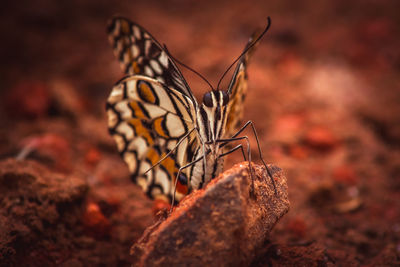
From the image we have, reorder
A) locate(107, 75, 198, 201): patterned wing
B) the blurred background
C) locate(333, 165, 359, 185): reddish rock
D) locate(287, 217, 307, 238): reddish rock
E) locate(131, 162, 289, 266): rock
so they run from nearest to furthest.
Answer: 1. locate(131, 162, 289, 266): rock
2. locate(107, 75, 198, 201): patterned wing
3. the blurred background
4. locate(287, 217, 307, 238): reddish rock
5. locate(333, 165, 359, 185): reddish rock

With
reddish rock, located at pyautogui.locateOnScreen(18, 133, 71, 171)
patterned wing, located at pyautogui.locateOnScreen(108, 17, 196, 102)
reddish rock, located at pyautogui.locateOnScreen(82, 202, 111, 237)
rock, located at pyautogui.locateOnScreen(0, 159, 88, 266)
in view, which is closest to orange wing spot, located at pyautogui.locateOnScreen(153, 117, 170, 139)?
patterned wing, located at pyautogui.locateOnScreen(108, 17, 196, 102)

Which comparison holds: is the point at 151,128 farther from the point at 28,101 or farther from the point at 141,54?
the point at 28,101

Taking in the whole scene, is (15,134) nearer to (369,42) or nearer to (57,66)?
(57,66)

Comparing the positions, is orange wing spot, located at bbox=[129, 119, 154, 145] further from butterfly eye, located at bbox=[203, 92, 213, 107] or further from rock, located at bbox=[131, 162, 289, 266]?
rock, located at bbox=[131, 162, 289, 266]

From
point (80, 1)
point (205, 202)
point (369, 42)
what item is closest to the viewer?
point (205, 202)

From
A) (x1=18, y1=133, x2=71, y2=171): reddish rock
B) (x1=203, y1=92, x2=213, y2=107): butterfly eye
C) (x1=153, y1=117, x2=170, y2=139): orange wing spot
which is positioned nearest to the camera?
(x1=203, y1=92, x2=213, y2=107): butterfly eye

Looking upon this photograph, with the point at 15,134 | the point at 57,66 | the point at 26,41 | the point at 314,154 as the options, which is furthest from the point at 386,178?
the point at 26,41
